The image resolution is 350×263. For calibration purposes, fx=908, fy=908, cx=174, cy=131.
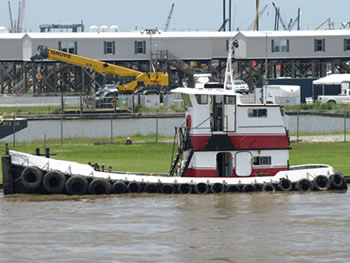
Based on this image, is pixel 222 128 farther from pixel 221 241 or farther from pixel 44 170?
pixel 221 241

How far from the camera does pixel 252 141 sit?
3397 centimetres

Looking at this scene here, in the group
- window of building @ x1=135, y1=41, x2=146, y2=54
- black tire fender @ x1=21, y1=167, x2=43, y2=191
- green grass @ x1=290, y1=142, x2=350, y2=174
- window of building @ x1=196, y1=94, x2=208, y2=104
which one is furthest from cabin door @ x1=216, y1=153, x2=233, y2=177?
window of building @ x1=135, y1=41, x2=146, y2=54

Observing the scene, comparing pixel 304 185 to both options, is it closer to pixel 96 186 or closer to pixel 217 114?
pixel 217 114

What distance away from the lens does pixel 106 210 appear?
3039 centimetres

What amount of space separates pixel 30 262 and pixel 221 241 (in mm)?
5496

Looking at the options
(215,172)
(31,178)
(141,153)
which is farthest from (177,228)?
(141,153)

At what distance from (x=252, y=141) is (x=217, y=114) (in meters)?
1.65

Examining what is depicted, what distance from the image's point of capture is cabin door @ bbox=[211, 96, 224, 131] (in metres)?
33.9

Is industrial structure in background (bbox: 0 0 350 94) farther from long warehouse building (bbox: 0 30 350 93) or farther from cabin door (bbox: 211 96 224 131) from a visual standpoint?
cabin door (bbox: 211 96 224 131)

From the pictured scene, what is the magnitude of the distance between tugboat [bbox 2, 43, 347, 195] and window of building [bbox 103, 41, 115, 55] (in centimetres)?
6544

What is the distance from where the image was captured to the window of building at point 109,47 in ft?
325

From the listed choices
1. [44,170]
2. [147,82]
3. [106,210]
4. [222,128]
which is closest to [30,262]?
[106,210]

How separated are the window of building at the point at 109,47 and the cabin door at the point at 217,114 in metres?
66.1

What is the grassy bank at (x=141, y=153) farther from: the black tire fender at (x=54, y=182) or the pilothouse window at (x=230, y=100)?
the pilothouse window at (x=230, y=100)
